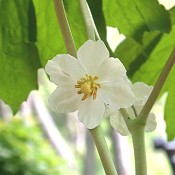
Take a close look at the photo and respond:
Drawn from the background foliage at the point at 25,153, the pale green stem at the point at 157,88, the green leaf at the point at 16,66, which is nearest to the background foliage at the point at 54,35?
the green leaf at the point at 16,66

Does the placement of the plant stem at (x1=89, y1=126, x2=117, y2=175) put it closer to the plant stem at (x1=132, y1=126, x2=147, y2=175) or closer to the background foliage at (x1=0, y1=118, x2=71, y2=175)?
the plant stem at (x1=132, y1=126, x2=147, y2=175)

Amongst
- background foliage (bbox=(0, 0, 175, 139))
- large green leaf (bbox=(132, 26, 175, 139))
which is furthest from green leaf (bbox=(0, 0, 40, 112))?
large green leaf (bbox=(132, 26, 175, 139))

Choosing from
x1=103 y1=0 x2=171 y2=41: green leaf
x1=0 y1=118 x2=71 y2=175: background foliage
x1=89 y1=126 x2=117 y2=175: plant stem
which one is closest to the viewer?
x1=89 y1=126 x2=117 y2=175: plant stem

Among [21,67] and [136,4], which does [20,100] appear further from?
[136,4]

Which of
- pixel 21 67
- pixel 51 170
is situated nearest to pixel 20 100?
pixel 21 67

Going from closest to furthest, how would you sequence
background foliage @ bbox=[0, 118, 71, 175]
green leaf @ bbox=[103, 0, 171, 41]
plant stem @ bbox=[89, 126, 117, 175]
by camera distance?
1. plant stem @ bbox=[89, 126, 117, 175]
2. green leaf @ bbox=[103, 0, 171, 41]
3. background foliage @ bbox=[0, 118, 71, 175]

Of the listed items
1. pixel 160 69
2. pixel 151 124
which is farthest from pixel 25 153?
pixel 151 124
